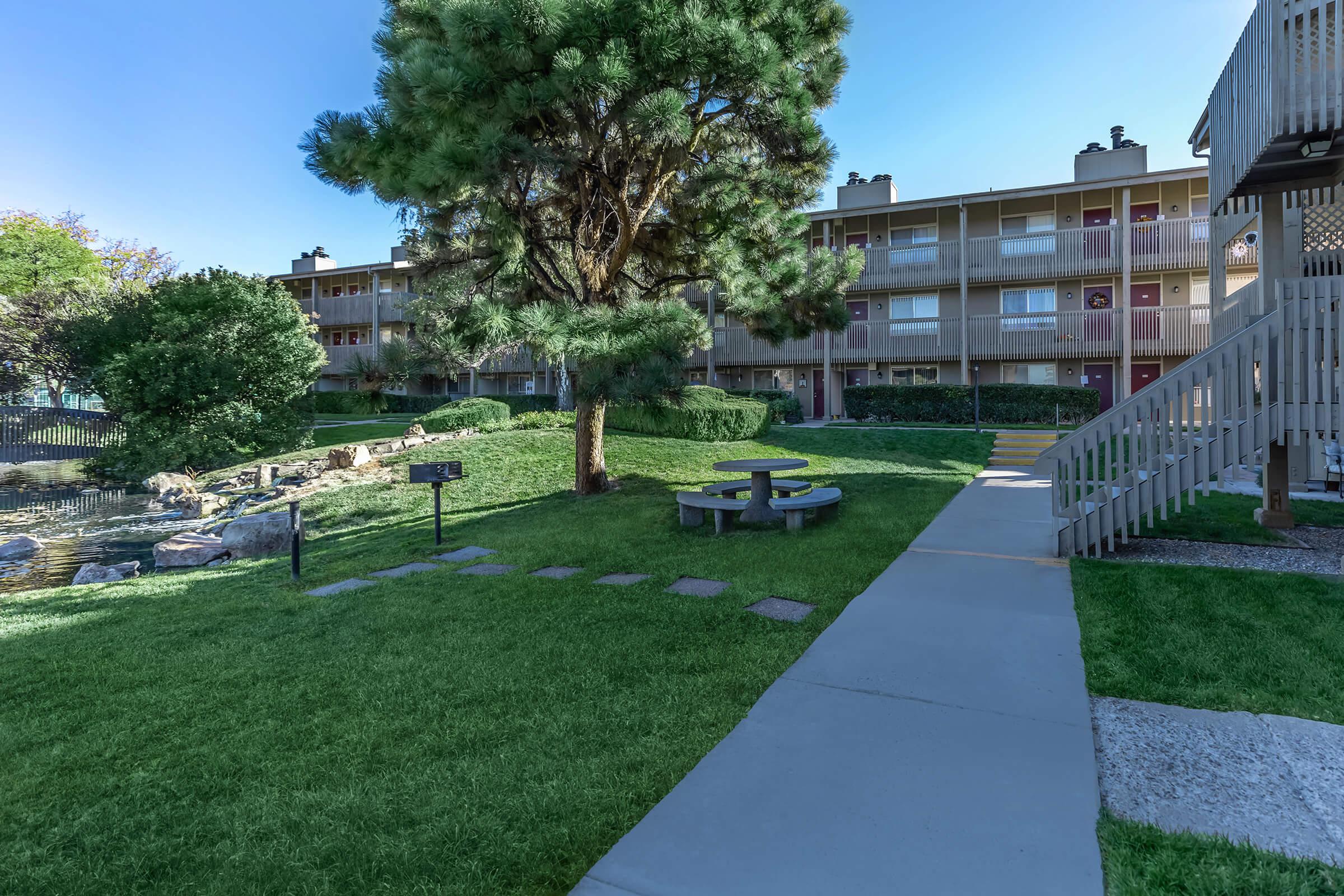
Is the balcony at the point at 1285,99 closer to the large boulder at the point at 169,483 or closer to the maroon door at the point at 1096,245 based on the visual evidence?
the maroon door at the point at 1096,245

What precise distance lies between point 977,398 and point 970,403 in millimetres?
1607

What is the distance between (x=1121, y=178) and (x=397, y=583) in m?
22.8

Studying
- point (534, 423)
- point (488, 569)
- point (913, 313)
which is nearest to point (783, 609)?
point (488, 569)

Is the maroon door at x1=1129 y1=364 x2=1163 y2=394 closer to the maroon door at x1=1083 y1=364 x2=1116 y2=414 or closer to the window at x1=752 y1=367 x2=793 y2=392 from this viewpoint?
the maroon door at x1=1083 y1=364 x2=1116 y2=414

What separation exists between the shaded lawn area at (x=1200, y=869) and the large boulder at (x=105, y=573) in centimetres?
939

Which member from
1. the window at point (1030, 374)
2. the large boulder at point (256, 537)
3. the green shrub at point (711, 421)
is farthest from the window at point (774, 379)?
the large boulder at point (256, 537)

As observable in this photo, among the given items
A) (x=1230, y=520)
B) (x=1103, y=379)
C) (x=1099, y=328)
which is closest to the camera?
(x=1230, y=520)

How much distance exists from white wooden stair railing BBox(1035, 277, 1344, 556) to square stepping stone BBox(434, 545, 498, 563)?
5.87 m

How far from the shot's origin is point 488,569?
6781mm

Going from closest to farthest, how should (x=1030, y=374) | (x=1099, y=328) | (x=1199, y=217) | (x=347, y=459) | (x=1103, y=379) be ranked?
(x=347, y=459), (x=1199, y=217), (x=1099, y=328), (x=1103, y=379), (x=1030, y=374)

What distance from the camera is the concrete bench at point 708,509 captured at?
25.6ft

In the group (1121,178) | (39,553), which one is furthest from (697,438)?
(1121,178)

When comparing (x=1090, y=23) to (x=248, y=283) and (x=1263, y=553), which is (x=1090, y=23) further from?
(x=248, y=283)

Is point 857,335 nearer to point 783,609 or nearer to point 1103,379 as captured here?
point 1103,379
